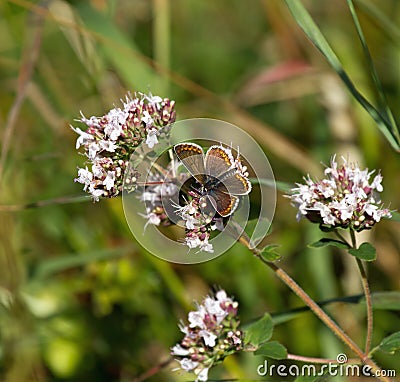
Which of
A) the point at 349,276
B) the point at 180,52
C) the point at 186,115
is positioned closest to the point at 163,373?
the point at 349,276

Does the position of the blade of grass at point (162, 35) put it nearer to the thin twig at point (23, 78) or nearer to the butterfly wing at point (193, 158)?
the thin twig at point (23, 78)

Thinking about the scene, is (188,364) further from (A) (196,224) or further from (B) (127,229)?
(B) (127,229)

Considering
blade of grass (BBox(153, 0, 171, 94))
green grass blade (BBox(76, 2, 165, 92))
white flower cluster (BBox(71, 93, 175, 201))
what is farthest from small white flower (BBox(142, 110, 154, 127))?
blade of grass (BBox(153, 0, 171, 94))

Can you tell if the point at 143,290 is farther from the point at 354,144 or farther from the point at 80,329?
the point at 354,144

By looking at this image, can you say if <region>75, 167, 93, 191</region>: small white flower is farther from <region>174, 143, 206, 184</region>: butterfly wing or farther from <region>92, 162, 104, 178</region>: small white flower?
<region>174, 143, 206, 184</region>: butterfly wing

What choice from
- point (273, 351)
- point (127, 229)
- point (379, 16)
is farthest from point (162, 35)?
point (273, 351)
